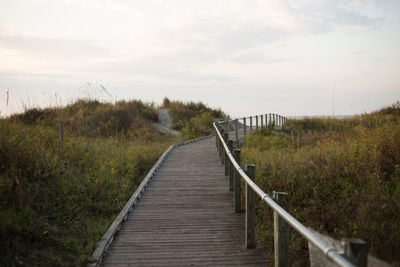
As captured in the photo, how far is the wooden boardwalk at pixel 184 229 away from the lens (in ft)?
15.0

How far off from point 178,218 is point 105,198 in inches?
89.2

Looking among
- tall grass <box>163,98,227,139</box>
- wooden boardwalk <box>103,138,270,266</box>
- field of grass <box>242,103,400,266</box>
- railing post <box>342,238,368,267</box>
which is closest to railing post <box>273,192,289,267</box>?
wooden boardwalk <box>103,138,270,266</box>

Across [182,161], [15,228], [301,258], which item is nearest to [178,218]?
[301,258]

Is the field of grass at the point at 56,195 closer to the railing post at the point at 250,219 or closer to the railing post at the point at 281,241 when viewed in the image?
the railing post at the point at 250,219

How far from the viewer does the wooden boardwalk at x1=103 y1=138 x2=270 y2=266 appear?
459 cm

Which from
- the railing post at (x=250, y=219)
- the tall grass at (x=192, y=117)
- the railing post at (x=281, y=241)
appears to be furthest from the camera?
the tall grass at (x=192, y=117)

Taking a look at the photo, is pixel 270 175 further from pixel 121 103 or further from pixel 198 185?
pixel 121 103

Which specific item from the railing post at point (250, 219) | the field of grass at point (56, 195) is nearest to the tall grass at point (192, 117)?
the field of grass at point (56, 195)

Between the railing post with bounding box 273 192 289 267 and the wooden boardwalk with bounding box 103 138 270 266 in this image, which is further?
the wooden boardwalk with bounding box 103 138 270 266

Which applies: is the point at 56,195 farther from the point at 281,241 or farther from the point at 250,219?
the point at 281,241

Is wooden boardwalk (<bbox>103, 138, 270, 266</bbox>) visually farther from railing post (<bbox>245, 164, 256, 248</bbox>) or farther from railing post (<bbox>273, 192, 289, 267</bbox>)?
railing post (<bbox>273, 192, 289, 267</bbox>)

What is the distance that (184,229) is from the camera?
568 cm

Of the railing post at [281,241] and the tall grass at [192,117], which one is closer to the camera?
the railing post at [281,241]

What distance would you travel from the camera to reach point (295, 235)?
17.5ft
